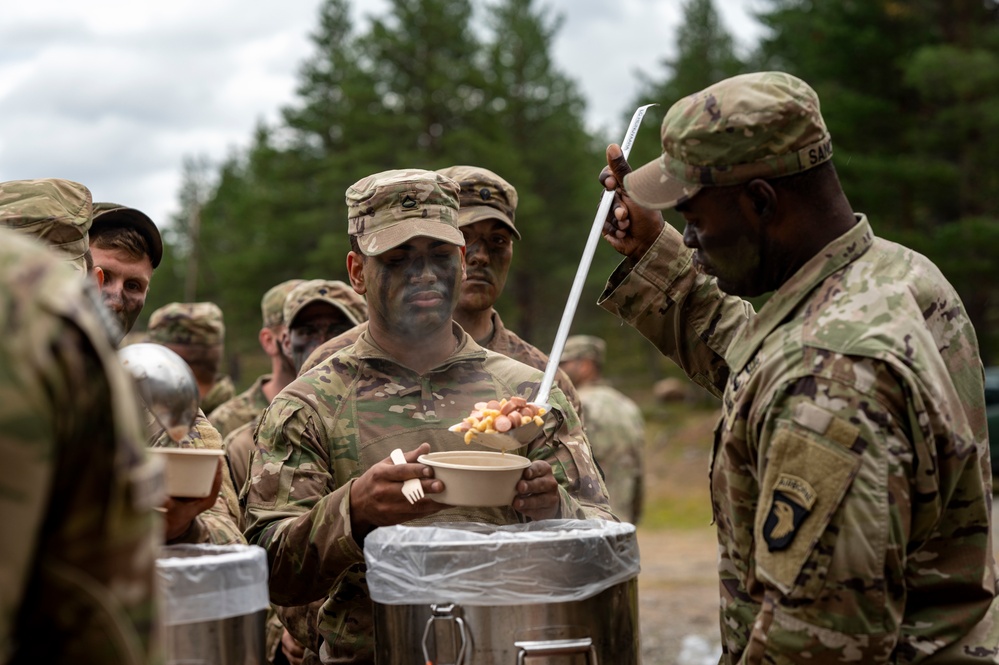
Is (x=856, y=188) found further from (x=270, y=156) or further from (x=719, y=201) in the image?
(x=719, y=201)

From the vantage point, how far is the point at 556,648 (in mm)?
2891

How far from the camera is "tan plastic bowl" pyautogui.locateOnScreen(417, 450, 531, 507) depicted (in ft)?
10.5

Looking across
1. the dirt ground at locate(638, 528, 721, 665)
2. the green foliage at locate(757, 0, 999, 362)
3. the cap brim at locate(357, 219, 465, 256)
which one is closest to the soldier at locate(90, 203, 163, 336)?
the cap brim at locate(357, 219, 465, 256)

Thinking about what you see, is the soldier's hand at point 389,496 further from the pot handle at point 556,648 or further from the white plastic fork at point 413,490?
the pot handle at point 556,648

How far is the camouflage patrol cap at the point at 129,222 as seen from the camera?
14.8 feet

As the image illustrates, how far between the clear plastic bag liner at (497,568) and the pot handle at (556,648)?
105 millimetres

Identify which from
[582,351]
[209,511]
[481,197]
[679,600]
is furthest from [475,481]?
[679,600]

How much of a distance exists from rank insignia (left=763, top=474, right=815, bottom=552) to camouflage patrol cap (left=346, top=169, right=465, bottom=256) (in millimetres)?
1693

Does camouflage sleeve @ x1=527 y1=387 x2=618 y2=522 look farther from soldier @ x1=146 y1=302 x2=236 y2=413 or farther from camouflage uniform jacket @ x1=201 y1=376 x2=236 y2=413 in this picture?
camouflage uniform jacket @ x1=201 y1=376 x2=236 y2=413

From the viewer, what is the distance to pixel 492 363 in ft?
13.7

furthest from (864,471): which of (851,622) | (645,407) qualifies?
(645,407)

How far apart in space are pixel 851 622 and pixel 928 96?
23.0 meters

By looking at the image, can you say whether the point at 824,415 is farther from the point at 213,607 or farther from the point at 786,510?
the point at 213,607

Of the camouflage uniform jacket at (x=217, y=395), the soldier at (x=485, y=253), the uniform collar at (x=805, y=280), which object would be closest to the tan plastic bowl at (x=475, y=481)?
the uniform collar at (x=805, y=280)
